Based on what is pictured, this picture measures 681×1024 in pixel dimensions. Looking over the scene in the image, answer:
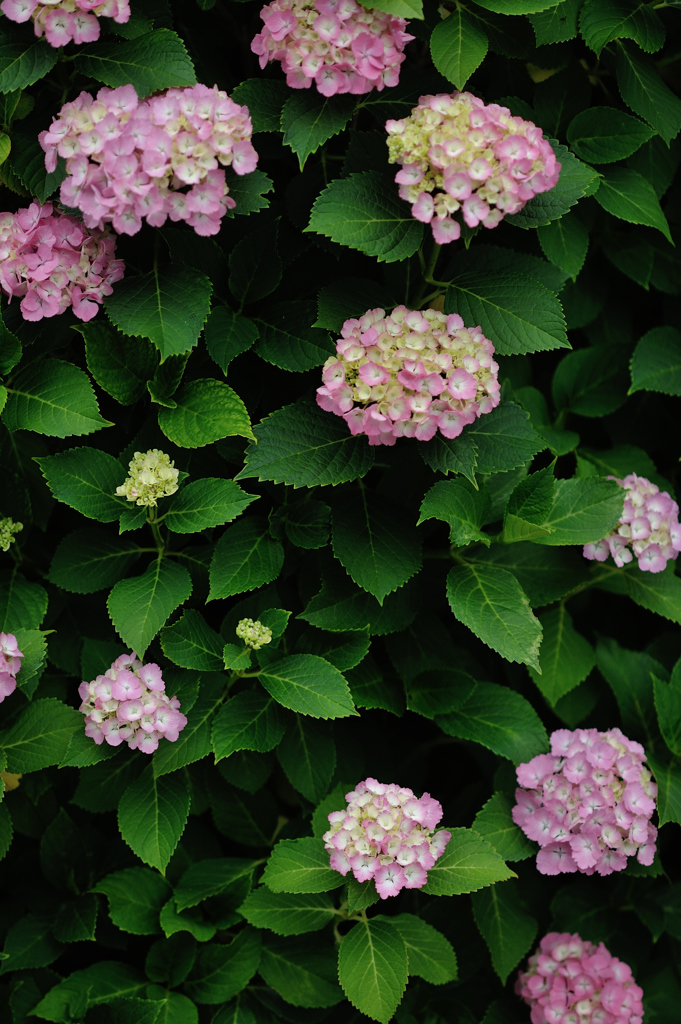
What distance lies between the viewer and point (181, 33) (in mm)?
1927

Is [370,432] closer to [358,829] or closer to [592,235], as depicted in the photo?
[358,829]

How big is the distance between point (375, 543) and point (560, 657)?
2.14 ft

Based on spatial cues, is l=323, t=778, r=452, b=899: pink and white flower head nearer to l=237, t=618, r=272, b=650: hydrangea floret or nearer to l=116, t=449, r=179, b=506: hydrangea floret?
l=237, t=618, r=272, b=650: hydrangea floret

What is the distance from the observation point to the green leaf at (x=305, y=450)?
171 centimetres

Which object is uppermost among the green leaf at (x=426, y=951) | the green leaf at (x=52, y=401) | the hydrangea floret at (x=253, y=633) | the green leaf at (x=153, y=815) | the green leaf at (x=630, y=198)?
the green leaf at (x=630, y=198)

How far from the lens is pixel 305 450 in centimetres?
175

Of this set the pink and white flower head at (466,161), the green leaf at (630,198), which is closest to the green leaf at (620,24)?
the green leaf at (630,198)

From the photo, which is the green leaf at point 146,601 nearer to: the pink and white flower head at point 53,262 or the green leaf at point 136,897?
the pink and white flower head at point 53,262

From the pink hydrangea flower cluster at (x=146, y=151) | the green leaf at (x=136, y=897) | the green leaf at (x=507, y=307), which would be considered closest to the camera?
the pink hydrangea flower cluster at (x=146, y=151)

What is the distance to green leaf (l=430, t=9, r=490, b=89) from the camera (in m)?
1.65

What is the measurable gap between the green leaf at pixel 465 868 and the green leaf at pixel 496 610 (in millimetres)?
440

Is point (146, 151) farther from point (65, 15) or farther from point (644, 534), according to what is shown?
point (644, 534)

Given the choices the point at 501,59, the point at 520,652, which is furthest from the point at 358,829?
the point at 501,59

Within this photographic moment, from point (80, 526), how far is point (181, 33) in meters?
1.23
